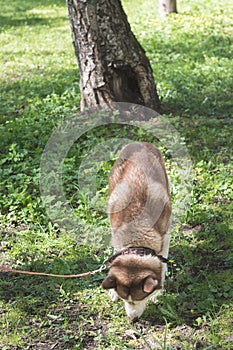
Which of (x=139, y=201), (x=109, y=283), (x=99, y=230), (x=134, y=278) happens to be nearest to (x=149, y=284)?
(x=134, y=278)

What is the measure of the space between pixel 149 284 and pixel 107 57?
4.43 metres

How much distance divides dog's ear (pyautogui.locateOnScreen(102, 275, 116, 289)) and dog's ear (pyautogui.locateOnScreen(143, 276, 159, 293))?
25 centimetres

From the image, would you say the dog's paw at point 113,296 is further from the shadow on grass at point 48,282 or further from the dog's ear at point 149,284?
the dog's ear at point 149,284

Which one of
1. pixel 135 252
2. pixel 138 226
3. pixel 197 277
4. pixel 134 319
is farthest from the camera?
pixel 197 277

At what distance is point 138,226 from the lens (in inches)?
169

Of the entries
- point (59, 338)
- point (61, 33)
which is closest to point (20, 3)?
point (61, 33)

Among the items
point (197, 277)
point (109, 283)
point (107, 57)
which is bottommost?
point (197, 277)

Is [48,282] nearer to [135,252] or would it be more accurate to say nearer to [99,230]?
[99,230]

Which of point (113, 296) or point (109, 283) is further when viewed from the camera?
point (113, 296)

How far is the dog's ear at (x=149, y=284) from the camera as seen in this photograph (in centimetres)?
366

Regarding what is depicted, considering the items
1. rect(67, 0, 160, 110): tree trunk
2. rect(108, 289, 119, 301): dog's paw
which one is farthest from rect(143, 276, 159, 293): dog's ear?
rect(67, 0, 160, 110): tree trunk

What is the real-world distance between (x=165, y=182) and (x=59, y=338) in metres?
1.70

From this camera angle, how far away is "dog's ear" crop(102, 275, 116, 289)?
3.78 meters

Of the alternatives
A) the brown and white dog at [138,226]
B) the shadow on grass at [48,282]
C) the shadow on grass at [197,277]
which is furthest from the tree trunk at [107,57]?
the shadow on grass at [48,282]
